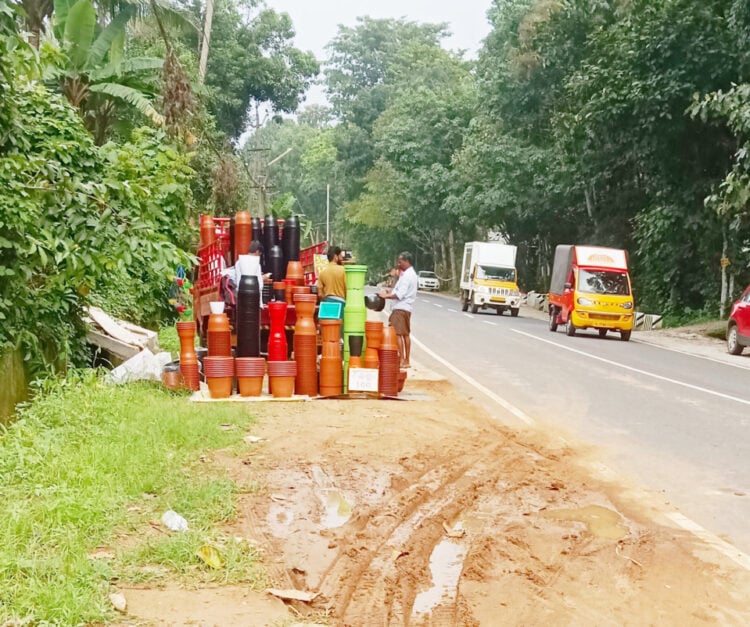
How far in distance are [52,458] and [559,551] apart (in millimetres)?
4147

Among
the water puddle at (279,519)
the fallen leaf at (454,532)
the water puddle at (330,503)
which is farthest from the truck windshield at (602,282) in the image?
the water puddle at (279,519)

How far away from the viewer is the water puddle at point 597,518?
240 inches

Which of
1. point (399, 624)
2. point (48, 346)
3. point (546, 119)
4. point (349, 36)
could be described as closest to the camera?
point (399, 624)

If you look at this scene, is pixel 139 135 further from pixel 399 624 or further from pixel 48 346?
pixel 399 624

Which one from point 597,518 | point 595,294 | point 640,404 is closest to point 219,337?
point 597,518

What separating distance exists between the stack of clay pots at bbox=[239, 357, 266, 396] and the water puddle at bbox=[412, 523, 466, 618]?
4.79 meters

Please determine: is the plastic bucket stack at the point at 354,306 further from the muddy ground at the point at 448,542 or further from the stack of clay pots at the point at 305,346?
the muddy ground at the point at 448,542

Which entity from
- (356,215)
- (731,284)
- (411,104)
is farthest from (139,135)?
(356,215)

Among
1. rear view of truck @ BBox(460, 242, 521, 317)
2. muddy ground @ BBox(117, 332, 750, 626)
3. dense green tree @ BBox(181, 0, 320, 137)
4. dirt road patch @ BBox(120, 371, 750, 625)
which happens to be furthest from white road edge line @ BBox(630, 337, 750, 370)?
dense green tree @ BBox(181, 0, 320, 137)

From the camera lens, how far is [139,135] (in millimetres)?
17359

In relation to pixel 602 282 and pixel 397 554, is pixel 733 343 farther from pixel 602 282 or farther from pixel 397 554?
pixel 397 554

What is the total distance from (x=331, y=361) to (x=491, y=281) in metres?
25.7

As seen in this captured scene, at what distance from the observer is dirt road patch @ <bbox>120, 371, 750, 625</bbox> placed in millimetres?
4727

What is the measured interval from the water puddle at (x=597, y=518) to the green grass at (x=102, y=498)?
242 centimetres
